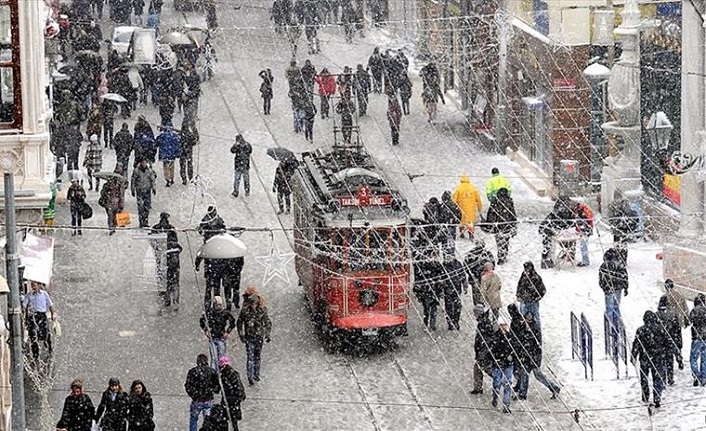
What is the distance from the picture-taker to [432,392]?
29438mm

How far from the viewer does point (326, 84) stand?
1879 inches

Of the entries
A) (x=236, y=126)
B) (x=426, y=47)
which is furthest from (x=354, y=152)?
(x=426, y=47)

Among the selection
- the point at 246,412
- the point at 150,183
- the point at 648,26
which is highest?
the point at 648,26

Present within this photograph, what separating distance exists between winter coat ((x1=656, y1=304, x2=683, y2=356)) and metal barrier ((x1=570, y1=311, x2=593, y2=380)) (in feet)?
4.02

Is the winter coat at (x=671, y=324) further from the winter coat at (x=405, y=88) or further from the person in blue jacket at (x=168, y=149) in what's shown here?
the winter coat at (x=405, y=88)

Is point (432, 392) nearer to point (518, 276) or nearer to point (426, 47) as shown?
point (518, 276)

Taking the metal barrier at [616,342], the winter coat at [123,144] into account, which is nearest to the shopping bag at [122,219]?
the winter coat at [123,144]

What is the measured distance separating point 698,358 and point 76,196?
12820 mm

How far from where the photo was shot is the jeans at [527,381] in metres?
28.5

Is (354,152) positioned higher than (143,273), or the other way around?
(354,152)

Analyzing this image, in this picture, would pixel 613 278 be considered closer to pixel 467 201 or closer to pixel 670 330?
pixel 670 330

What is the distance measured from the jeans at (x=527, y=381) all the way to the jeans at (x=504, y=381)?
270mm

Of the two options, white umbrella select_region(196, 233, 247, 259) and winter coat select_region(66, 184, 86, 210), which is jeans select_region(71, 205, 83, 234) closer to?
winter coat select_region(66, 184, 86, 210)

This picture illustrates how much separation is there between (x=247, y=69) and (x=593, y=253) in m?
19.6
